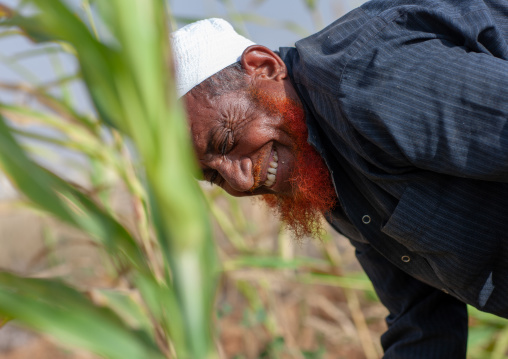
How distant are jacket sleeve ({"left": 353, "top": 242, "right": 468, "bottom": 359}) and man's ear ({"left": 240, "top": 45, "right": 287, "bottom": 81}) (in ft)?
1.27

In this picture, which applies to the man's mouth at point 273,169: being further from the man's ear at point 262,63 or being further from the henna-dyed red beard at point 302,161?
the man's ear at point 262,63

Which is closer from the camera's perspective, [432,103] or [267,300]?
[432,103]

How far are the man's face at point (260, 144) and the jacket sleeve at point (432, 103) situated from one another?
0.65 feet

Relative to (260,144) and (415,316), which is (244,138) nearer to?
(260,144)

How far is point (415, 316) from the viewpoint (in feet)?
3.37

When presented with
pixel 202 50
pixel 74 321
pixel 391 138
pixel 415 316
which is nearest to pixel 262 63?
pixel 202 50

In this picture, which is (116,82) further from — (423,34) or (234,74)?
(234,74)

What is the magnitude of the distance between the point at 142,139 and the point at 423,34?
594 millimetres

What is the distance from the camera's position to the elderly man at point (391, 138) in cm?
69

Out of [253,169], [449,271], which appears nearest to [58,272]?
[253,169]

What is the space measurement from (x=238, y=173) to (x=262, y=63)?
0.68 ft

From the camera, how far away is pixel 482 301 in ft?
2.65

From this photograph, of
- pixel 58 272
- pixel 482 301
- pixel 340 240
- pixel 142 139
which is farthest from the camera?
pixel 340 240

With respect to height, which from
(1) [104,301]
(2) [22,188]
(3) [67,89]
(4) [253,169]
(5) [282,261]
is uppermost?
(2) [22,188]
